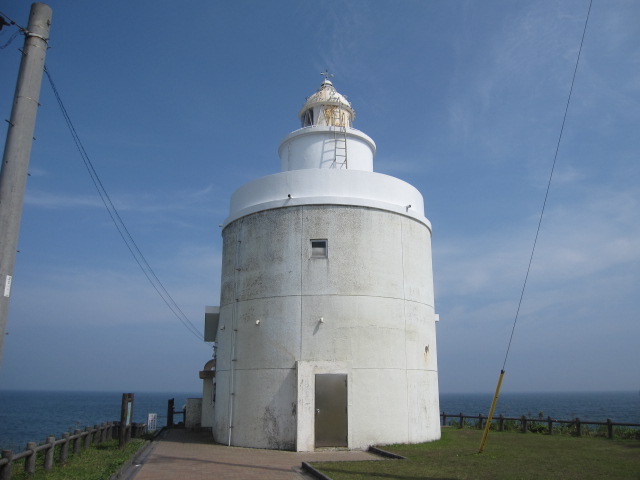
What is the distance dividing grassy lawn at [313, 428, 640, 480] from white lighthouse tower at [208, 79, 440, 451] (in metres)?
1.57

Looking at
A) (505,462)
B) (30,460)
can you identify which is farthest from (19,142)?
(505,462)

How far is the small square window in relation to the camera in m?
15.4

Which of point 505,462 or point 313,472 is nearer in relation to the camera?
point 313,472

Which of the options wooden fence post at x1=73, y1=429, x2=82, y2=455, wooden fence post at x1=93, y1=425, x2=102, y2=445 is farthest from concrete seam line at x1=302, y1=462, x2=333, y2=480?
wooden fence post at x1=93, y1=425, x2=102, y2=445

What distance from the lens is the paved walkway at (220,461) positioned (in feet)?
34.8

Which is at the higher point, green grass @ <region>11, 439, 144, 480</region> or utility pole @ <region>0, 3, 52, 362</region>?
utility pole @ <region>0, 3, 52, 362</region>

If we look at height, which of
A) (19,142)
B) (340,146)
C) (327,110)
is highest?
(327,110)

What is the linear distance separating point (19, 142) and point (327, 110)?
1239cm

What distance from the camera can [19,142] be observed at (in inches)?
343

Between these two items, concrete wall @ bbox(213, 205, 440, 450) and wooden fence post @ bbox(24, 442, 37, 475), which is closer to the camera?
wooden fence post @ bbox(24, 442, 37, 475)

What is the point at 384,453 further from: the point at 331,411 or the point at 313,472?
the point at 313,472

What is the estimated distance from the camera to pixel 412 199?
675 inches

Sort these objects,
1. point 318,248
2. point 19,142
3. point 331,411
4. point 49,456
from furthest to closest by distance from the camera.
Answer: point 318,248 → point 331,411 → point 49,456 → point 19,142

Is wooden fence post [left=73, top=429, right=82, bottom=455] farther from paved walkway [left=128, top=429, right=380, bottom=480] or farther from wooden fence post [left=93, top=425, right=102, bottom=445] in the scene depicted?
paved walkway [left=128, top=429, right=380, bottom=480]
